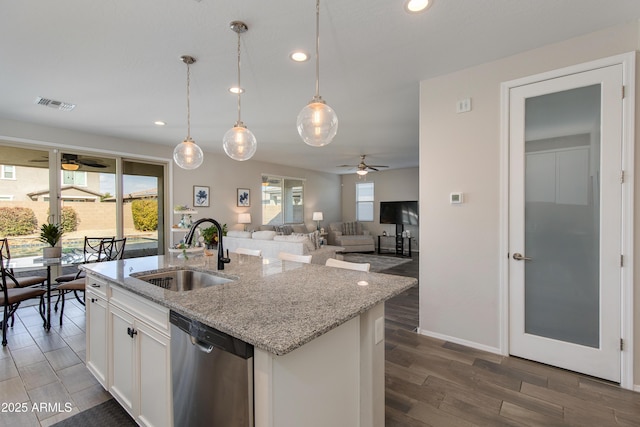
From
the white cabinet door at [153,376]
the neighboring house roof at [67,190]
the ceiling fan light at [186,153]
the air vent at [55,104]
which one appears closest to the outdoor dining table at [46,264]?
the neighboring house roof at [67,190]

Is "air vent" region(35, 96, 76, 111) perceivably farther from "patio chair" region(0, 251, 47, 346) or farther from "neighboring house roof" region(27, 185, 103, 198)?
"patio chair" region(0, 251, 47, 346)

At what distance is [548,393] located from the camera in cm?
210

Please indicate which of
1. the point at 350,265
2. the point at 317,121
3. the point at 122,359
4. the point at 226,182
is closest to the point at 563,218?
the point at 350,265

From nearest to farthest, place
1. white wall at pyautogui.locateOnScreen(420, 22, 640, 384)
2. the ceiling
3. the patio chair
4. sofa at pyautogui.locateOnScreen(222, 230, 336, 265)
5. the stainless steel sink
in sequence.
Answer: the ceiling
the stainless steel sink
white wall at pyautogui.locateOnScreen(420, 22, 640, 384)
the patio chair
sofa at pyautogui.locateOnScreen(222, 230, 336, 265)

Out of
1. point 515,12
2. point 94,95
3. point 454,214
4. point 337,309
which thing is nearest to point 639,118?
point 515,12

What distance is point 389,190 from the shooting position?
9.73 m

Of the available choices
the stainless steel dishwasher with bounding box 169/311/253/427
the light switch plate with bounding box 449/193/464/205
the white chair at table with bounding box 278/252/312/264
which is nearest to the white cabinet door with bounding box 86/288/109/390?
the stainless steel dishwasher with bounding box 169/311/253/427

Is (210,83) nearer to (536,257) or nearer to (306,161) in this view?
(536,257)

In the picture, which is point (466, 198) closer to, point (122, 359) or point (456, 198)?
point (456, 198)

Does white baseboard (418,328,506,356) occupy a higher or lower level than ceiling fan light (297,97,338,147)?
lower

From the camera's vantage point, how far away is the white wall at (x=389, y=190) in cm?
927

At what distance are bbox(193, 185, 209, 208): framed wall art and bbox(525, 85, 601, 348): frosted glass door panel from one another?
19.8 feet

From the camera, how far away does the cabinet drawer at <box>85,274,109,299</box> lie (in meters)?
2.02

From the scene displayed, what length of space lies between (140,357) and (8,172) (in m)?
4.74
